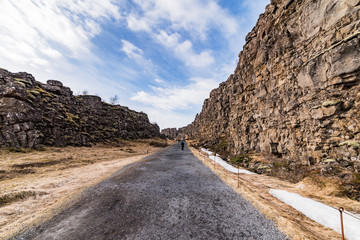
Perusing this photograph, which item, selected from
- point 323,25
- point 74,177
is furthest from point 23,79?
point 323,25

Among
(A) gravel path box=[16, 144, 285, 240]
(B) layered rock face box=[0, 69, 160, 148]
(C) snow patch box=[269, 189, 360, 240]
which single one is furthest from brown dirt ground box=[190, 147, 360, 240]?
(B) layered rock face box=[0, 69, 160, 148]

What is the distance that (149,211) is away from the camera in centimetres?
548

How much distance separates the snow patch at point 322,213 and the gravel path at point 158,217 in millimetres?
1999

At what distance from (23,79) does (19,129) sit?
18.2 m

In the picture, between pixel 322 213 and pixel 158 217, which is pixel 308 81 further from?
pixel 158 217

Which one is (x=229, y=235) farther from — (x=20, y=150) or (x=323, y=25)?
(x=20, y=150)

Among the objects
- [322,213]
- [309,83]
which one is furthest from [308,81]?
[322,213]

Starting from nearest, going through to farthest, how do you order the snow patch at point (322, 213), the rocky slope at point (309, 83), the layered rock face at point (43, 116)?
the snow patch at point (322, 213) → the rocky slope at point (309, 83) → the layered rock face at point (43, 116)

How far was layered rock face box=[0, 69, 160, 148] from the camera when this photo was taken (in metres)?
21.6

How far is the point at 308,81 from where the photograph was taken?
41.6ft

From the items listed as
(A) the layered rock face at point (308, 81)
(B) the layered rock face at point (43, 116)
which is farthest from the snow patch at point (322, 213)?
(B) the layered rock face at point (43, 116)

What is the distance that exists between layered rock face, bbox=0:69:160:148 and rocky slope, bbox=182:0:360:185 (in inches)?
1486

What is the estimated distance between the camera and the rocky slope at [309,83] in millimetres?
9656

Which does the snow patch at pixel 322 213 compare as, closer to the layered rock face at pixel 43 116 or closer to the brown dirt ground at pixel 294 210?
the brown dirt ground at pixel 294 210
